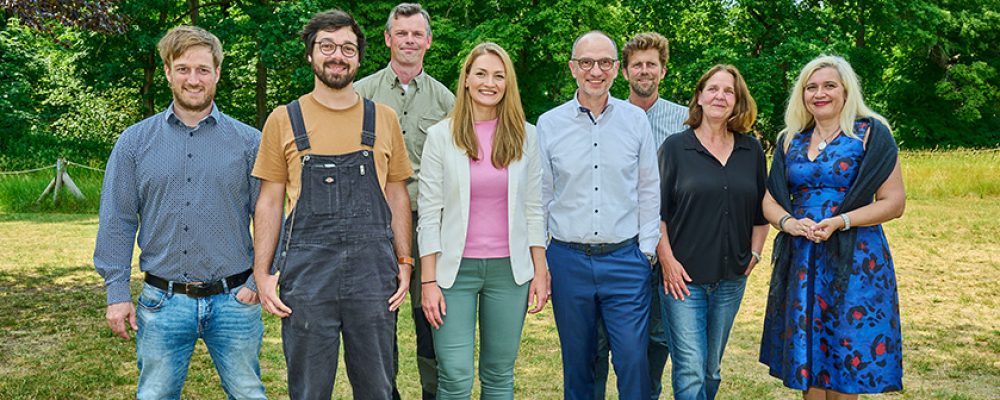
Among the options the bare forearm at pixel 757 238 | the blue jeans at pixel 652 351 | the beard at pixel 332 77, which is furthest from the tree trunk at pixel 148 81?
the bare forearm at pixel 757 238

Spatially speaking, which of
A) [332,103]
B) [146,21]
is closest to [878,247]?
[332,103]

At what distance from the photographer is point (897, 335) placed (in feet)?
12.9

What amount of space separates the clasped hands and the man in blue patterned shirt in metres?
2.46

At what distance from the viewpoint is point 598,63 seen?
401 centimetres

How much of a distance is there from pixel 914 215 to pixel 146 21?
21983mm

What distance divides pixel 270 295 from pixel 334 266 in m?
0.29

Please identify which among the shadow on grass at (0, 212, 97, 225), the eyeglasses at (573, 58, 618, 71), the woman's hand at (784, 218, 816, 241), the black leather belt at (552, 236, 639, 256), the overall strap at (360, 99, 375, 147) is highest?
the eyeglasses at (573, 58, 618, 71)

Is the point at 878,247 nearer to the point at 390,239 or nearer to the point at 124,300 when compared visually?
the point at 390,239

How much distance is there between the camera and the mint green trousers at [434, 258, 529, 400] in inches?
145

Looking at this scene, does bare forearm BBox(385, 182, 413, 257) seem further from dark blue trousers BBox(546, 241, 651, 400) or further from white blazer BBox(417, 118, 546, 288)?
dark blue trousers BBox(546, 241, 651, 400)

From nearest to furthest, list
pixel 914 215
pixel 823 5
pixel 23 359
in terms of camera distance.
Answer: pixel 23 359
pixel 914 215
pixel 823 5

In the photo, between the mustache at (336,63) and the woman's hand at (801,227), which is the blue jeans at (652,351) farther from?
the mustache at (336,63)

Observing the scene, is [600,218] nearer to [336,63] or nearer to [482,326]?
[482,326]

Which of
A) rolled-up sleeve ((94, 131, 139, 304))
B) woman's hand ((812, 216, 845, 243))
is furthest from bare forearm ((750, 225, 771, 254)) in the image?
rolled-up sleeve ((94, 131, 139, 304))
